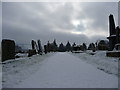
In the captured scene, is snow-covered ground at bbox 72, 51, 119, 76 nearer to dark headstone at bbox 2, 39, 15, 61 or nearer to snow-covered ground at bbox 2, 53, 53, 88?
snow-covered ground at bbox 2, 53, 53, 88

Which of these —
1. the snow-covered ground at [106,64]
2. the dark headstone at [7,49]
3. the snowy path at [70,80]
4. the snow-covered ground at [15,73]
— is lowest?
the snow-covered ground at [106,64]

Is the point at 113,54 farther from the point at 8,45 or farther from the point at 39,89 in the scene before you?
the point at 39,89

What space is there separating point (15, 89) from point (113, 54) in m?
17.2

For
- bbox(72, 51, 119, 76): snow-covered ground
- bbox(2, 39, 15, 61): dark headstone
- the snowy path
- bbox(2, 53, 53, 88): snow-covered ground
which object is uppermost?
bbox(2, 39, 15, 61): dark headstone

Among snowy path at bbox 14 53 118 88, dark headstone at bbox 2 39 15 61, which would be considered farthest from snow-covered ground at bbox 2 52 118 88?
Result: dark headstone at bbox 2 39 15 61

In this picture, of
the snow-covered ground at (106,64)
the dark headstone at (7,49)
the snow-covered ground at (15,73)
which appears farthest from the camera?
the dark headstone at (7,49)

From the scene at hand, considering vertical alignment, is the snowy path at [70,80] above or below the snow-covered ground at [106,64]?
above

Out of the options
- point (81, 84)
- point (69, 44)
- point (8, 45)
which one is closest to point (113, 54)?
point (8, 45)

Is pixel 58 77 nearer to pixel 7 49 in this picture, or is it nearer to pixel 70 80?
pixel 70 80

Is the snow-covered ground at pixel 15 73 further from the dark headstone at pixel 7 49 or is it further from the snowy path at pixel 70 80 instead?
the dark headstone at pixel 7 49

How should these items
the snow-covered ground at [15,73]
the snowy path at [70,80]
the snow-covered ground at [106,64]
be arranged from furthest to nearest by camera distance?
the snow-covered ground at [106,64]
the snow-covered ground at [15,73]
the snowy path at [70,80]

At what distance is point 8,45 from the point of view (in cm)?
1488

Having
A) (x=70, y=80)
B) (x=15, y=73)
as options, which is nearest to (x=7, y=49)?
(x=15, y=73)

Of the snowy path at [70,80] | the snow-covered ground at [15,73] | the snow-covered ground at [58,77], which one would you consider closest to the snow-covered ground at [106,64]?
the snow-covered ground at [58,77]
